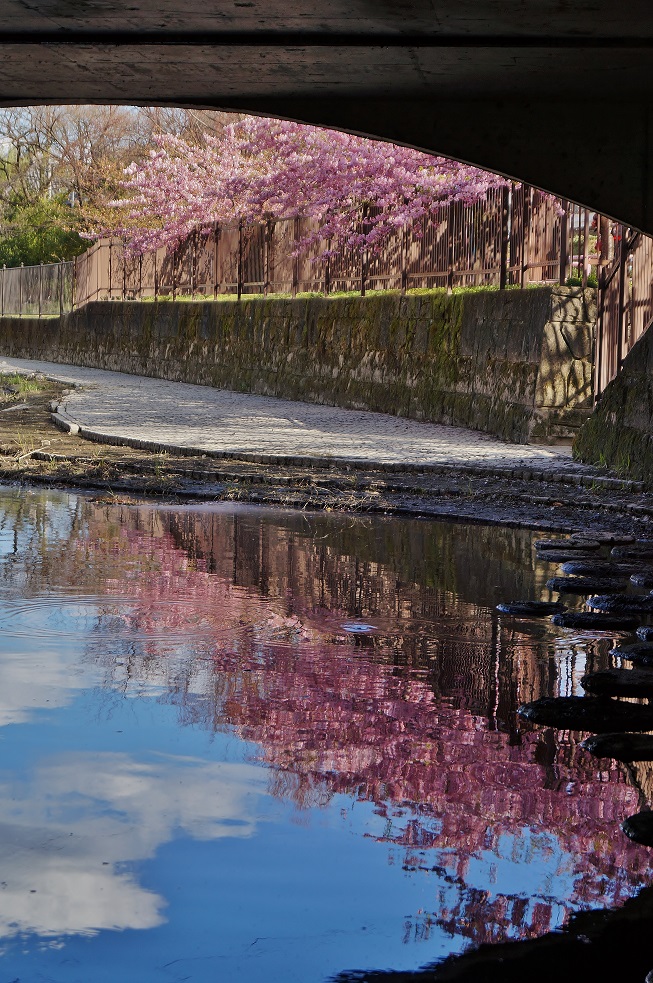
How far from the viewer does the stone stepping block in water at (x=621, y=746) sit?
422 centimetres

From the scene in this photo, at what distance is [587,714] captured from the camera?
4656 millimetres

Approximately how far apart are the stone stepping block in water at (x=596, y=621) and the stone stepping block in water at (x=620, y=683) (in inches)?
34.2

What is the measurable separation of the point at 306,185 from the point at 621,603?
635 inches

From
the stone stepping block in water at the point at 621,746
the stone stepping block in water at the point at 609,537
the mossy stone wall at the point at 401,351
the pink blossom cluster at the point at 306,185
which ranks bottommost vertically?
Result: the stone stepping block in water at the point at 621,746

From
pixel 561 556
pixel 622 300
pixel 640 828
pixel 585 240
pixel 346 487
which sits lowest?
pixel 640 828

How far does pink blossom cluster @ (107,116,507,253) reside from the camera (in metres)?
18.0

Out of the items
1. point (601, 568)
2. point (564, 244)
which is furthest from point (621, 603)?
point (564, 244)

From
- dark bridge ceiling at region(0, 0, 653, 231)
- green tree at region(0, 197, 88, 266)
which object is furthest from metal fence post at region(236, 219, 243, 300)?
green tree at region(0, 197, 88, 266)

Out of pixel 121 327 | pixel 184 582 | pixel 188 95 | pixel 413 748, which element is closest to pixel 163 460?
pixel 188 95

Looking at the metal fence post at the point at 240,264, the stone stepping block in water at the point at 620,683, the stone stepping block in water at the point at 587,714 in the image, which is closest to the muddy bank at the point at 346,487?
the stone stepping block in water at the point at 620,683

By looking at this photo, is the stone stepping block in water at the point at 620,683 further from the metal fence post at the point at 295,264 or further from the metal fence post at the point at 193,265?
the metal fence post at the point at 193,265

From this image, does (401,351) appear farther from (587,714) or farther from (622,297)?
(587,714)

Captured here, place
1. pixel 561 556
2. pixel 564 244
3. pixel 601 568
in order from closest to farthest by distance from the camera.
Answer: pixel 601 568
pixel 561 556
pixel 564 244

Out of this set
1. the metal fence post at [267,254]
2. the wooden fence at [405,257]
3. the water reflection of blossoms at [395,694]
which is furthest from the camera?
the metal fence post at [267,254]
